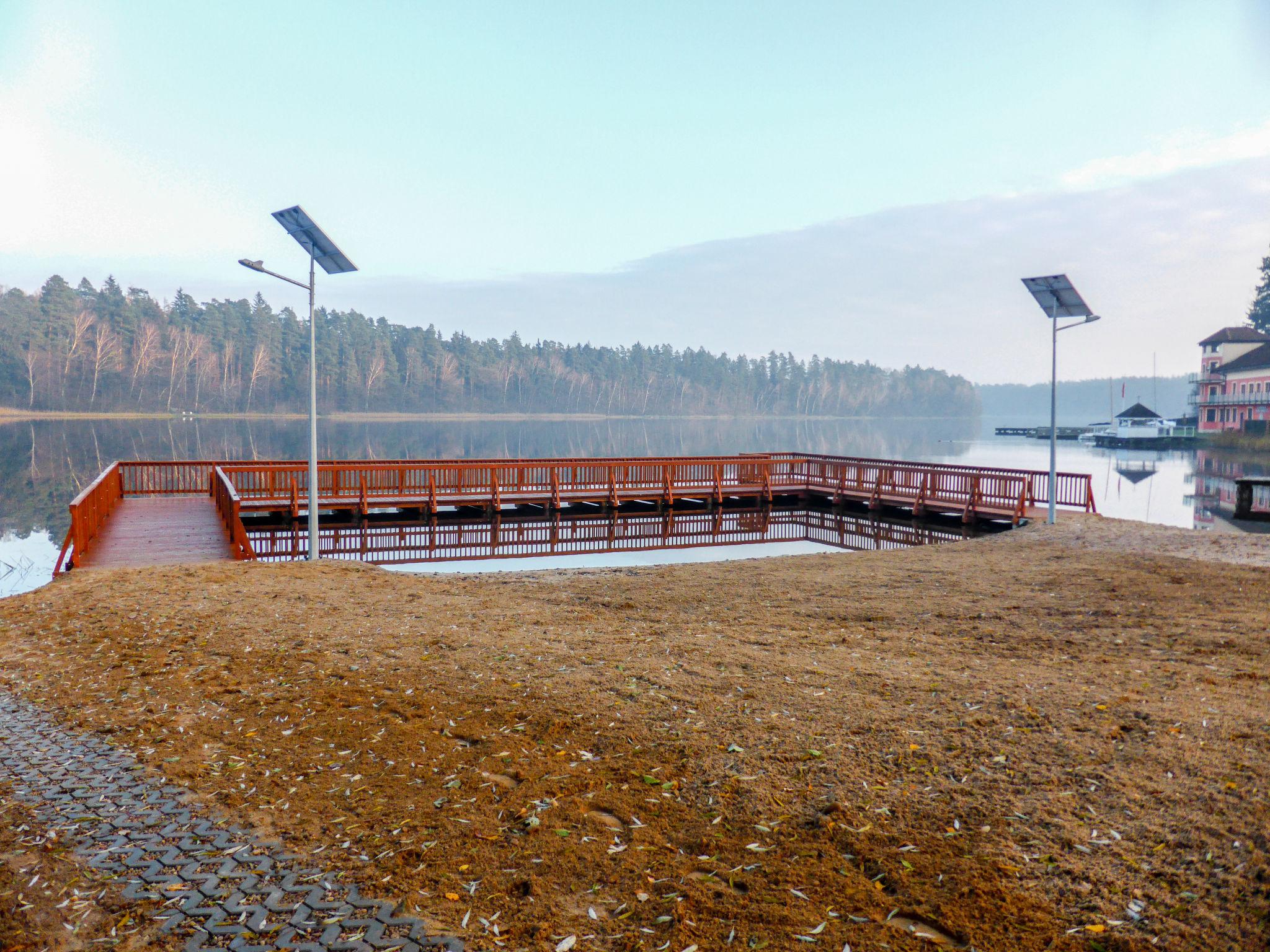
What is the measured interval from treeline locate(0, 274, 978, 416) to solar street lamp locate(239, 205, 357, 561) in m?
85.4

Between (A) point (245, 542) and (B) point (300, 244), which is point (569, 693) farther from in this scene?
(B) point (300, 244)

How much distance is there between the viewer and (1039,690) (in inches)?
235

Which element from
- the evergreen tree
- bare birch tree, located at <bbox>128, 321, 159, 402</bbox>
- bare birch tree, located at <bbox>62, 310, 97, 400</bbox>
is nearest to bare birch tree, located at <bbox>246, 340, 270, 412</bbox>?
bare birch tree, located at <bbox>128, 321, 159, 402</bbox>

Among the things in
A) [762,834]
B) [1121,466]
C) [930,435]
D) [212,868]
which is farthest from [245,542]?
[930,435]

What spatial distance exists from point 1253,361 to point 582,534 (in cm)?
7628

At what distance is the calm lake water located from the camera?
19.0 m

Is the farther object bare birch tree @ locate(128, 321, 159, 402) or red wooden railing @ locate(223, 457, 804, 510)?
bare birch tree @ locate(128, 321, 159, 402)

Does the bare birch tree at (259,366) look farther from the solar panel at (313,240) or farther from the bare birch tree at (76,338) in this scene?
the solar panel at (313,240)

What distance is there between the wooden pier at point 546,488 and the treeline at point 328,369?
6892 cm

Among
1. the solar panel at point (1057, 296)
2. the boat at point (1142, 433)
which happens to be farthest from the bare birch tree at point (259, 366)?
the solar panel at point (1057, 296)

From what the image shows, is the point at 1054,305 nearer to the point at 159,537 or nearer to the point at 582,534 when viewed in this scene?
the point at 582,534

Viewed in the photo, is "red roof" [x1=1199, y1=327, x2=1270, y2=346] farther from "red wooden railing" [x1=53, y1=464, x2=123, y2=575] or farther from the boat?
"red wooden railing" [x1=53, y1=464, x2=123, y2=575]

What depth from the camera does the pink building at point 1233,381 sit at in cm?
7019

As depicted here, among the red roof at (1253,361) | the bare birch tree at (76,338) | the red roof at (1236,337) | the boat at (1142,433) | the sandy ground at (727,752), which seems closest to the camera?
the sandy ground at (727,752)
